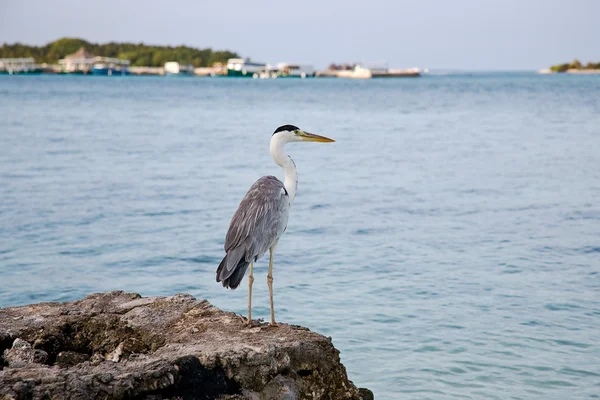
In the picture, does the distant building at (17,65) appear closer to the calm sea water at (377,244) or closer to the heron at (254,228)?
the calm sea water at (377,244)

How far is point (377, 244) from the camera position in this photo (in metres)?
12.4

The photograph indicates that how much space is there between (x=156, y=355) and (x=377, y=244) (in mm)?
8179

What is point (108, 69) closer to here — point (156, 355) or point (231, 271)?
point (231, 271)

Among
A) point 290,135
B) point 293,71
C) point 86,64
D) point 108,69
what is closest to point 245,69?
point 293,71

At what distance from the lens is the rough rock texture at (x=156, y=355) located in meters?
4.05

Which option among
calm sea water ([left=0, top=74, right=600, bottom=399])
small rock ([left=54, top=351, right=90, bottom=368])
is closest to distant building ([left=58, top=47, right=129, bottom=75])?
calm sea water ([left=0, top=74, right=600, bottom=399])

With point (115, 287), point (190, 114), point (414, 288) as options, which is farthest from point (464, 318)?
point (190, 114)

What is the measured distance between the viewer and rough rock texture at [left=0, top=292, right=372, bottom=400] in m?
4.05

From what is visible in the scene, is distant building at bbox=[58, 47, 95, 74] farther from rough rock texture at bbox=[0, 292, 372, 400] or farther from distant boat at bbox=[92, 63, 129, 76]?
rough rock texture at bbox=[0, 292, 372, 400]

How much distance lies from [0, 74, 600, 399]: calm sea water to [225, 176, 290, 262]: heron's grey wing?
2267mm

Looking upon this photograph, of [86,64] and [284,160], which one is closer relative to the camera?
[284,160]

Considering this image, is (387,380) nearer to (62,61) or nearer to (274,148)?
(274,148)

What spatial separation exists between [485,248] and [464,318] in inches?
142

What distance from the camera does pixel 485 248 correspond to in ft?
40.0
